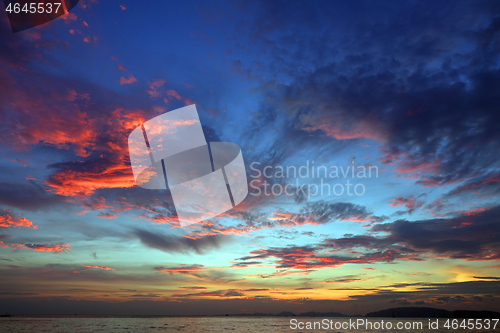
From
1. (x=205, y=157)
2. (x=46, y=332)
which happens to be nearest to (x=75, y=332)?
(x=46, y=332)

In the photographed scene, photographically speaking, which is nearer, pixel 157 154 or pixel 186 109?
pixel 186 109

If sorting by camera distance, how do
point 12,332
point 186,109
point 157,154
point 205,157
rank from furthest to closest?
point 12,332
point 205,157
point 157,154
point 186,109

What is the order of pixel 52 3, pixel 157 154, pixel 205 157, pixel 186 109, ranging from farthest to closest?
1. pixel 205 157
2. pixel 157 154
3. pixel 186 109
4. pixel 52 3

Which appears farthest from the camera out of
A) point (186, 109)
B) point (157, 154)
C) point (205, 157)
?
point (205, 157)

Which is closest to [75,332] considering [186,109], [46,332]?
[46,332]

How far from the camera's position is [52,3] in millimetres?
15133

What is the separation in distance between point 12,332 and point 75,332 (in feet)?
34.5

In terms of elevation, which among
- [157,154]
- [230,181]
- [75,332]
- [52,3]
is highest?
[52,3]

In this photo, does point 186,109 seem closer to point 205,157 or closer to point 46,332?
point 205,157

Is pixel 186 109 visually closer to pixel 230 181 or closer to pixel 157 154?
pixel 157 154

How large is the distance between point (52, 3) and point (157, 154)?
1026cm

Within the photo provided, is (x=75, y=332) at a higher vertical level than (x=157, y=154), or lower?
lower

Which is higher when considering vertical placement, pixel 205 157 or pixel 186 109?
pixel 186 109

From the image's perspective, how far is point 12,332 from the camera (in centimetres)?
5212
